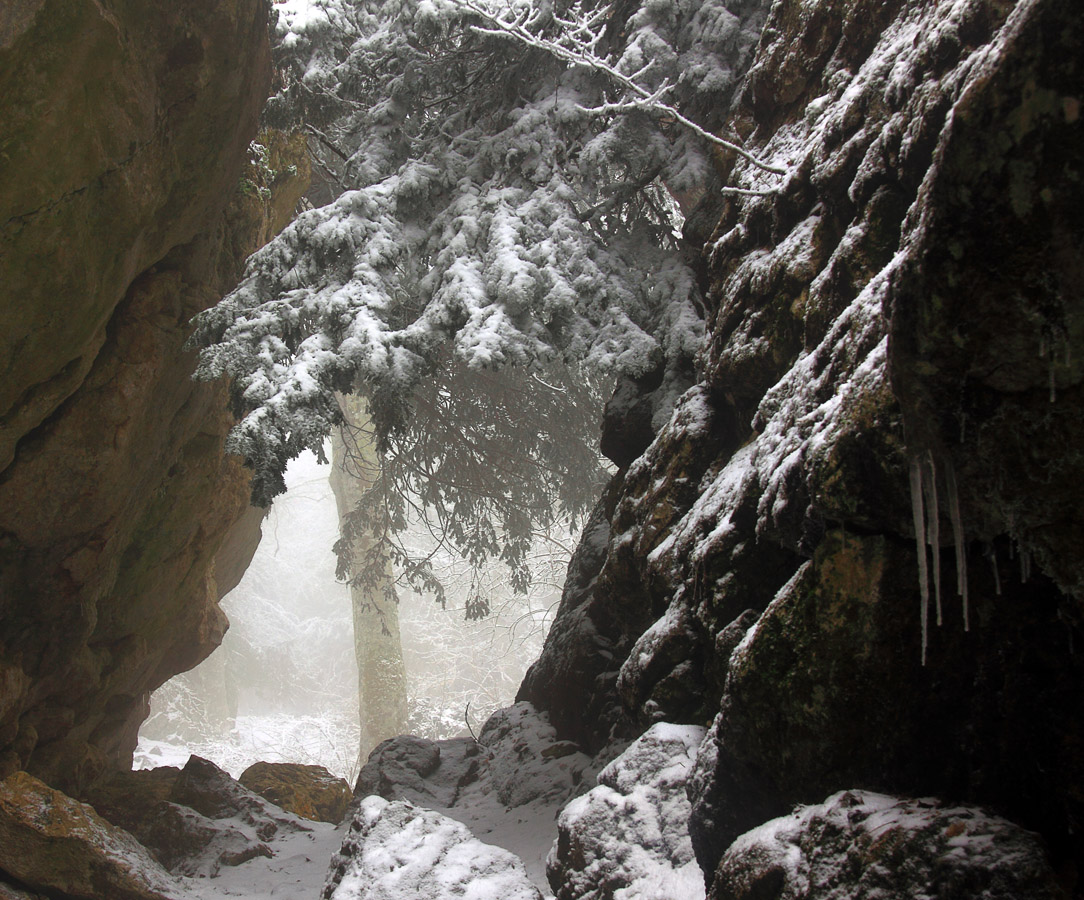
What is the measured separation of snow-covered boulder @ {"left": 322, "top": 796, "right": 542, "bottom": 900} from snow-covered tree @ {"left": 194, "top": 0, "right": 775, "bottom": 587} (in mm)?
2322

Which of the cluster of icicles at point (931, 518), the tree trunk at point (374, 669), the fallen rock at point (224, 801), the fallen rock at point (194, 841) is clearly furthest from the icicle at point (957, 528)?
the tree trunk at point (374, 669)

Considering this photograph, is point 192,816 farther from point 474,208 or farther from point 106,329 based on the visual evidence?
point 474,208

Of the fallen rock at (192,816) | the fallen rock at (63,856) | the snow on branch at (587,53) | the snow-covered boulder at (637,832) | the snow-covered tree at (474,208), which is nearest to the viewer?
the snow-covered boulder at (637,832)

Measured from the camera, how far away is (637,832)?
155 inches

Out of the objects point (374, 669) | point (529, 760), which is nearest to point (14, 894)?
point (529, 760)

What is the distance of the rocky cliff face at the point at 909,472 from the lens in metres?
2.28

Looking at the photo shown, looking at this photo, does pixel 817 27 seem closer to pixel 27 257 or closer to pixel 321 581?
pixel 27 257

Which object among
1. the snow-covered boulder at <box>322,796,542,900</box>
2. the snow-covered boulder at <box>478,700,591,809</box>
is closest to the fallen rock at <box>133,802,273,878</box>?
the snow-covered boulder at <box>478,700,591,809</box>

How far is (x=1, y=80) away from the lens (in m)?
4.59

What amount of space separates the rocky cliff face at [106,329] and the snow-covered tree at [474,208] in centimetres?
85

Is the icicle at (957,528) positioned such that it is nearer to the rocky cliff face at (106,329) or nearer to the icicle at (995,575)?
the icicle at (995,575)

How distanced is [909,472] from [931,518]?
199mm

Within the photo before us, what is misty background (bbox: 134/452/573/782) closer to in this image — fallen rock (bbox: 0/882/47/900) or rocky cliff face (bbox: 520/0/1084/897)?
fallen rock (bbox: 0/882/47/900)

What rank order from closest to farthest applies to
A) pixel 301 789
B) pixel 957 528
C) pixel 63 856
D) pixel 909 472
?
pixel 957 528 < pixel 909 472 < pixel 63 856 < pixel 301 789
